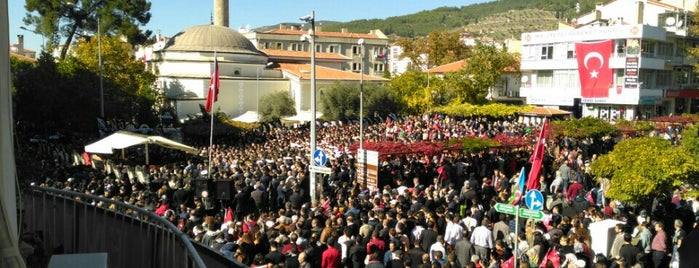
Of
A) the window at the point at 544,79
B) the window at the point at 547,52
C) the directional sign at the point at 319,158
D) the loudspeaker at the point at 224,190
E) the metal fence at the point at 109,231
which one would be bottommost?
the loudspeaker at the point at 224,190

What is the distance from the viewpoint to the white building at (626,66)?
42000mm

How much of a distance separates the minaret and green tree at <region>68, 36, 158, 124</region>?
16.7 m

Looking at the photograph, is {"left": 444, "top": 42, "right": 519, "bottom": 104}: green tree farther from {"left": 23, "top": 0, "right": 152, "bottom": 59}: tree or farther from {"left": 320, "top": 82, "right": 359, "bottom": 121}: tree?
{"left": 23, "top": 0, "right": 152, "bottom": 59}: tree

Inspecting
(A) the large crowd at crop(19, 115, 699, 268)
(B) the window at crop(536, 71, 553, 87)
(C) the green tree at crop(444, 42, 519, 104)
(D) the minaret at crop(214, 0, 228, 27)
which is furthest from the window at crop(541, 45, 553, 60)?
(D) the minaret at crop(214, 0, 228, 27)

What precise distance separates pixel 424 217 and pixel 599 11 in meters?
50.2

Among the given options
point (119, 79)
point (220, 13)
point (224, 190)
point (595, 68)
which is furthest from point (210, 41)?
point (224, 190)

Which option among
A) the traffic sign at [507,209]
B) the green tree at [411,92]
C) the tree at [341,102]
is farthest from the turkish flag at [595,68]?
the traffic sign at [507,209]

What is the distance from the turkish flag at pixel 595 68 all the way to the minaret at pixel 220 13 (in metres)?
36.0

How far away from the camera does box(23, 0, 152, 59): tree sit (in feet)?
151

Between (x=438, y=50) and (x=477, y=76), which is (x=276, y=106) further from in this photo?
(x=438, y=50)

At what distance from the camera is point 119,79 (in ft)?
145

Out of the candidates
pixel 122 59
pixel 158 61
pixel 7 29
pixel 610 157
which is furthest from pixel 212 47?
pixel 7 29

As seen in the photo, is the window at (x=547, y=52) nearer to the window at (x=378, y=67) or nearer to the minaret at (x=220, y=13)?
the minaret at (x=220, y=13)

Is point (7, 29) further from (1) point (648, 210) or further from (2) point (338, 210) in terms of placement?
(1) point (648, 210)
